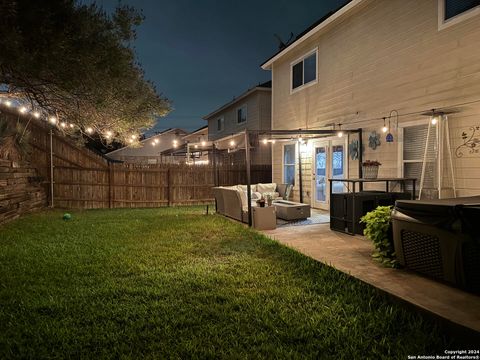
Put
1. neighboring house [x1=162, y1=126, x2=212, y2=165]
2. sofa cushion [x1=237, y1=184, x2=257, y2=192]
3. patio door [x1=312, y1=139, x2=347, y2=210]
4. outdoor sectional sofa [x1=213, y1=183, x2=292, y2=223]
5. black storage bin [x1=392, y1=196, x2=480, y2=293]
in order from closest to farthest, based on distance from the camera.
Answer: black storage bin [x1=392, y1=196, x2=480, y2=293] → outdoor sectional sofa [x1=213, y1=183, x2=292, y2=223] → patio door [x1=312, y1=139, x2=347, y2=210] → sofa cushion [x1=237, y1=184, x2=257, y2=192] → neighboring house [x1=162, y1=126, x2=212, y2=165]

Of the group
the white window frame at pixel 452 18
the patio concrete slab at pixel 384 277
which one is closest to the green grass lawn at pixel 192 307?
the patio concrete slab at pixel 384 277

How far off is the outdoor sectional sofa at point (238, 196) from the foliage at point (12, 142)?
5.79m

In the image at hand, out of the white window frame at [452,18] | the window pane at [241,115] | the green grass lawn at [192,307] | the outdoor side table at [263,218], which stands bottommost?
the green grass lawn at [192,307]

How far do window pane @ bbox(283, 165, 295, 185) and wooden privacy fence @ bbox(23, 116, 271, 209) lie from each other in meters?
2.82

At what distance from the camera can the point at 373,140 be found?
7.72 metres

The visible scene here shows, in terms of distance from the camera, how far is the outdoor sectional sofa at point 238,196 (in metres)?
8.06

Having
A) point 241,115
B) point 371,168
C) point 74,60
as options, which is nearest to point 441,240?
point 371,168

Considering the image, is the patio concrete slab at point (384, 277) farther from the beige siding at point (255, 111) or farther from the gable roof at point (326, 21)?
the beige siding at point (255, 111)

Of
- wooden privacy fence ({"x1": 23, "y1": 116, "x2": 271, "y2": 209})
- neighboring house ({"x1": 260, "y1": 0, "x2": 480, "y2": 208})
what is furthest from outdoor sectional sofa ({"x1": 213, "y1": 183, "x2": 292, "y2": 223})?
wooden privacy fence ({"x1": 23, "y1": 116, "x2": 271, "y2": 209})

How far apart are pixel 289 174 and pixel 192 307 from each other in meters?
8.80

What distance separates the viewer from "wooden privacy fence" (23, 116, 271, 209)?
36.9ft

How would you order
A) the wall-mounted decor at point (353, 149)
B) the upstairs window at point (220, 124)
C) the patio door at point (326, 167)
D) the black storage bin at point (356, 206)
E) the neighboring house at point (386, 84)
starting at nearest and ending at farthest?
the neighboring house at point (386, 84) → the black storage bin at point (356, 206) → the wall-mounted decor at point (353, 149) → the patio door at point (326, 167) → the upstairs window at point (220, 124)

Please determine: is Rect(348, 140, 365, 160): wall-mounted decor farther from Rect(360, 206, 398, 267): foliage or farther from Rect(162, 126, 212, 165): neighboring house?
Rect(162, 126, 212, 165): neighboring house

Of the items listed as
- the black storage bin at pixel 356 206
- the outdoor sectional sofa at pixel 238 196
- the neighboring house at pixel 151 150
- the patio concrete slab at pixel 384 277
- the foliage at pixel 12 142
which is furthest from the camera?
the neighboring house at pixel 151 150
